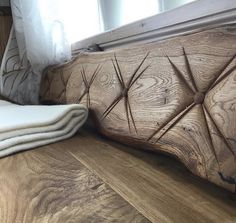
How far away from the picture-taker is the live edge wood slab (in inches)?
15.4

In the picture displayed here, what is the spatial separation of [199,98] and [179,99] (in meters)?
0.04

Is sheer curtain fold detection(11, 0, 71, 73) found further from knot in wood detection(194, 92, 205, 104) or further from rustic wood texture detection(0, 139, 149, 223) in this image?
knot in wood detection(194, 92, 205, 104)

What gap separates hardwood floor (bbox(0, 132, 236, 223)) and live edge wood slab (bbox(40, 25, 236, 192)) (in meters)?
0.04

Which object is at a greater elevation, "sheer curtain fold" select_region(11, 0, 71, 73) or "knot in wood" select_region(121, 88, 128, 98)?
"sheer curtain fold" select_region(11, 0, 71, 73)

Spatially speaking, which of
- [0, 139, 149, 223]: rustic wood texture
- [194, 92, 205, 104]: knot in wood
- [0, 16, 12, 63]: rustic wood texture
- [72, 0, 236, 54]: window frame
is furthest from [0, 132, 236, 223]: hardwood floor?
[0, 16, 12, 63]: rustic wood texture

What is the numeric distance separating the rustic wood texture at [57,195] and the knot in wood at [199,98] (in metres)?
0.20

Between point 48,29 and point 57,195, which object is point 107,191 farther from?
point 48,29

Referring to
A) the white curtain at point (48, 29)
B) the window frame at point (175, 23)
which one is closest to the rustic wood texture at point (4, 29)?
the white curtain at point (48, 29)

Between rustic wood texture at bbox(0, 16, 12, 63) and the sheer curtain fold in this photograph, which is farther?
rustic wood texture at bbox(0, 16, 12, 63)

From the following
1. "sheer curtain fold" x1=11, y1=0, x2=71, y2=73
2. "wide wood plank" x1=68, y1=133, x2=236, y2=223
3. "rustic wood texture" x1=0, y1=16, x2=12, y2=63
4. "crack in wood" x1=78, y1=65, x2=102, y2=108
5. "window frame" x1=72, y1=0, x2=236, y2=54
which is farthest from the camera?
"rustic wood texture" x1=0, y1=16, x2=12, y2=63

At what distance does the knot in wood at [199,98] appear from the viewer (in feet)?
1.45

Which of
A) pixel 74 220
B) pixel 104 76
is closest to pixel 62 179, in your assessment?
pixel 74 220

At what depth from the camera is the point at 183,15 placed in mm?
622

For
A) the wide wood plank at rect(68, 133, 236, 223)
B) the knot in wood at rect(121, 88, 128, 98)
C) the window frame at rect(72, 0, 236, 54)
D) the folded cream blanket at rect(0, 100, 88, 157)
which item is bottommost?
the wide wood plank at rect(68, 133, 236, 223)
